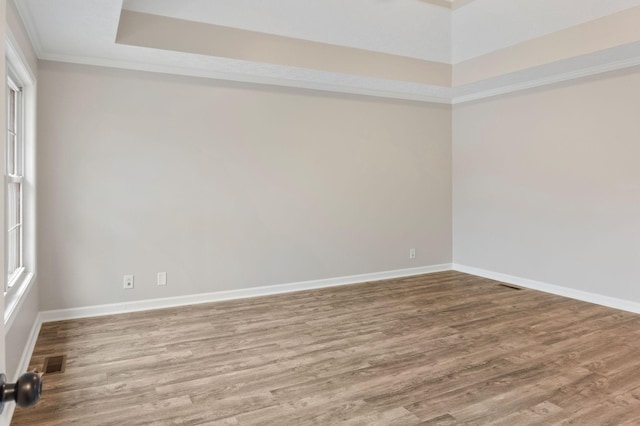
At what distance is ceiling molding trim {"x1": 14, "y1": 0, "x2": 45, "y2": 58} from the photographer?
284cm

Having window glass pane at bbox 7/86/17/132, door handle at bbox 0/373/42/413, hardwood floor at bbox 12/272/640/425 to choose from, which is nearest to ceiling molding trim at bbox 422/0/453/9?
hardwood floor at bbox 12/272/640/425

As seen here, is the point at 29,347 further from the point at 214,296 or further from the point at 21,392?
the point at 21,392

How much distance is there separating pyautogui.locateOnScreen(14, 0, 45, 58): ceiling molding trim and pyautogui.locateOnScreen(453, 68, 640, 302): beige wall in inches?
197

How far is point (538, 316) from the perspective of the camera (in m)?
4.08

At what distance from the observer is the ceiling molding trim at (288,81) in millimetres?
4051

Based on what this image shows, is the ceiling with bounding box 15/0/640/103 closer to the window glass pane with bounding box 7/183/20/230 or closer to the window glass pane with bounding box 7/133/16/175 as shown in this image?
the window glass pane with bounding box 7/133/16/175

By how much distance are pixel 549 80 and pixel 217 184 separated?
3.90 meters

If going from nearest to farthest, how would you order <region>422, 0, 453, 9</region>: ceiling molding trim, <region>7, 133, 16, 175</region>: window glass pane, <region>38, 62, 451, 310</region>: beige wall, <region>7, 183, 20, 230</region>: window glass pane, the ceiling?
<region>7, 183, 20, 230</region>: window glass pane < <region>7, 133, 16, 175</region>: window glass pane < the ceiling < <region>38, 62, 451, 310</region>: beige wall < <region>422, 0, 453, 9</region>: ceiling molding trim

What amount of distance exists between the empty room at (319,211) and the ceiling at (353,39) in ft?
0.08

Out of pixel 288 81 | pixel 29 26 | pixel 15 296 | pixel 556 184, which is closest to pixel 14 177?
pixel 15 296

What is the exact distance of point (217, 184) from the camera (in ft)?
15.2

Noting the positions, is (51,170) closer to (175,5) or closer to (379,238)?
(175,5)

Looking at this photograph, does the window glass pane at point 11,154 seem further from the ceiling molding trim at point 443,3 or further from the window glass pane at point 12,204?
the ceiling molding trim at point 443,3

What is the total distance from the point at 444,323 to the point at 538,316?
98cm
